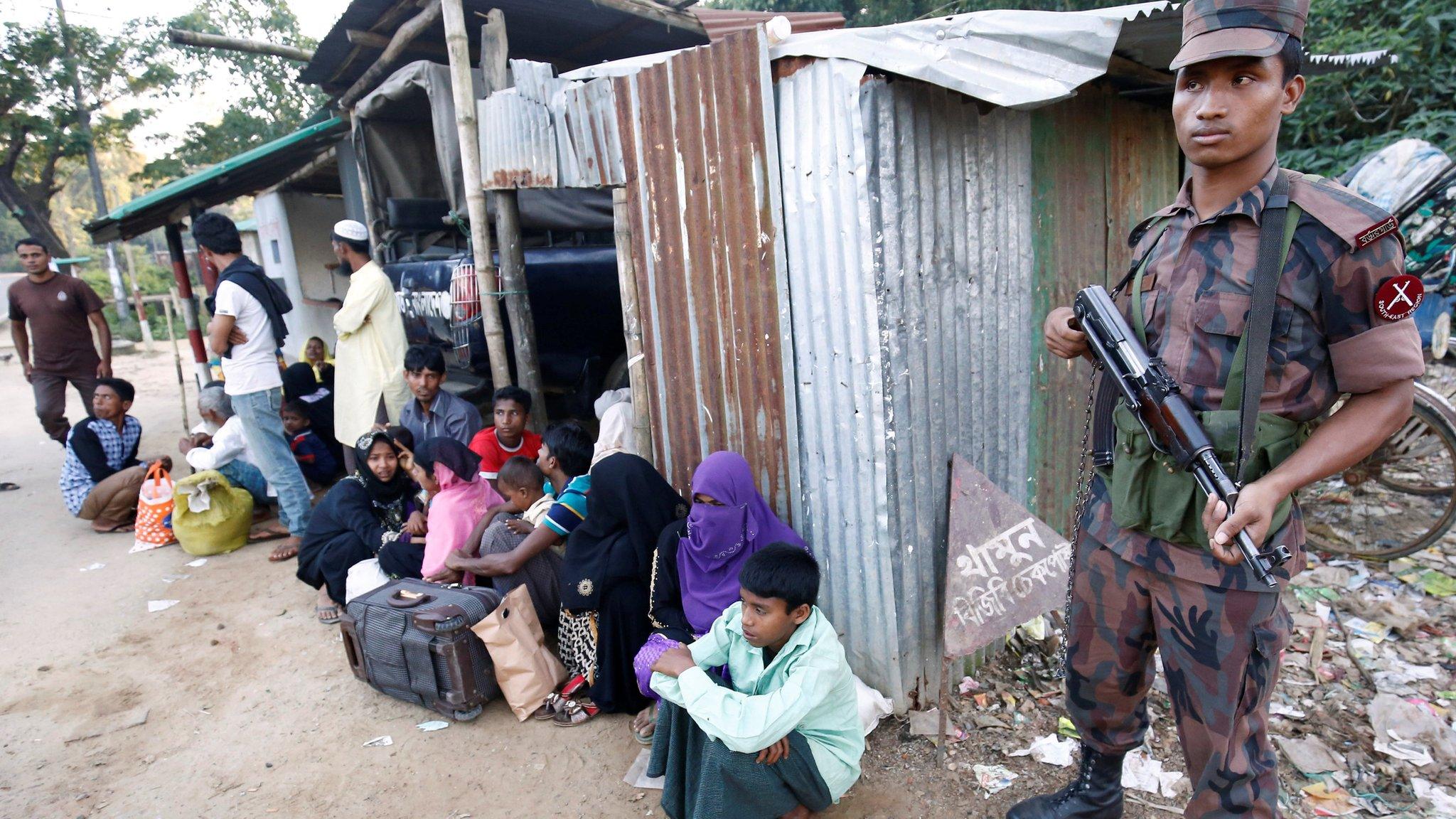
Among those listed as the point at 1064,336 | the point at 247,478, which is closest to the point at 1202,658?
the point at 1064,336

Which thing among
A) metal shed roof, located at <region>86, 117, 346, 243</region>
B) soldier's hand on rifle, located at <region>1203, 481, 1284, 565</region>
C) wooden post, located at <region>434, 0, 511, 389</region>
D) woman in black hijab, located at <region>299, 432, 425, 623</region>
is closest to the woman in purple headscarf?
soldier's hand on rifle, located at <region>1203, 481, 1284, 565</region>

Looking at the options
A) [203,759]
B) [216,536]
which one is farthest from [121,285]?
[203,759]

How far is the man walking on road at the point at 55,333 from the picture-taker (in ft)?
21.1

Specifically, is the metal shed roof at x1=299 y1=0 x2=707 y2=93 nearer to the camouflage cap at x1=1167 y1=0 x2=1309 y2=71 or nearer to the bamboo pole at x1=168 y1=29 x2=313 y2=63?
the bamboo pole at x1=168 y1=29 x2=313 y2=63

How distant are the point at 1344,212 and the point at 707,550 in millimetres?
2067

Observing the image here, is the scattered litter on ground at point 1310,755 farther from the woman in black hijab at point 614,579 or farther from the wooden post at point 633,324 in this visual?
the wooden post at point 633,324

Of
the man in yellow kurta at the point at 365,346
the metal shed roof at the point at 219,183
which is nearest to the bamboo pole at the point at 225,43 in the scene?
the metal shed roof at the point at 219,183

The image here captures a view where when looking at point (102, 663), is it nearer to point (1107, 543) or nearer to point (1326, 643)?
point (1107, 543)

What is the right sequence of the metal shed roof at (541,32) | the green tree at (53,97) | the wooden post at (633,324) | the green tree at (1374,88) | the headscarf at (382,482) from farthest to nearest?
the green tree at (53,97) → the green tree at (1374,88) → the metal shed roof at (541,32) → the headscarf at (382,482) → the wooden post at (633,324)

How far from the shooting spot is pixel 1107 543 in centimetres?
195

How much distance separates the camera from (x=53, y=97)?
15422 mm

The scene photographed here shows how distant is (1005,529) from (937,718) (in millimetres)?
760

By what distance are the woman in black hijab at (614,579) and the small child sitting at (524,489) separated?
497 millimetres

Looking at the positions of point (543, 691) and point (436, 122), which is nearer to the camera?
point (543, 691)
